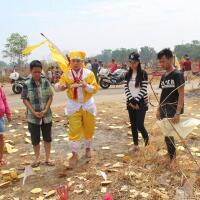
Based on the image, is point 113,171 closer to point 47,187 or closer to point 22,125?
point 47,187

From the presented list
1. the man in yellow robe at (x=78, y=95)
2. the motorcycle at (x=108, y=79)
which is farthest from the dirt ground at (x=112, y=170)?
the motorcycle at (x=108, y=79)

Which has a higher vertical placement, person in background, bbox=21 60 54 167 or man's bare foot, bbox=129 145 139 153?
person in background, bbox=21 60 54 167

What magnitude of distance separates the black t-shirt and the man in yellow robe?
1.09 m

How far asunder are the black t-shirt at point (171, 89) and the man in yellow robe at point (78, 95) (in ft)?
3.58

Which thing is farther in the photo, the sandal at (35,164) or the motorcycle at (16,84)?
the motorcycle at (16,84)

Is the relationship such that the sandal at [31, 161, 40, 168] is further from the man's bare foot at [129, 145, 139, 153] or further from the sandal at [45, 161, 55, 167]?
the man's bare foot at [129, 145, 139, 153]

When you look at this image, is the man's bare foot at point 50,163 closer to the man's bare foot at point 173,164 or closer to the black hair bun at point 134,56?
the man's bare foot at point 173,164

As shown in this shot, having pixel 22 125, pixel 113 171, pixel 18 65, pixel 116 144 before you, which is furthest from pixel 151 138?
pixel 18 65

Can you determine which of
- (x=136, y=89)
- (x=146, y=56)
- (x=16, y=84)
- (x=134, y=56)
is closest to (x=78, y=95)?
(x=136, y=89)

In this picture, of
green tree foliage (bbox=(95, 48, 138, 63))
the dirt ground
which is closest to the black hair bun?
the dirt ground

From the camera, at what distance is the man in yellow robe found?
577cm

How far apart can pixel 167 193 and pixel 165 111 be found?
111 centimetres

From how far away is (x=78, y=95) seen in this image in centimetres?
585

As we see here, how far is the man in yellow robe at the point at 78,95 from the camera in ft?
18.9
